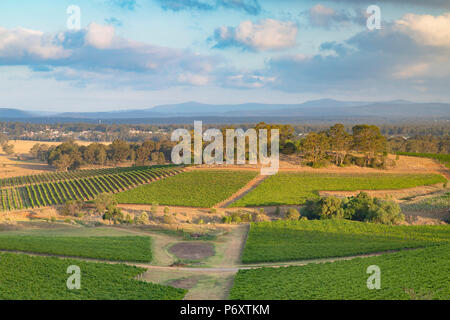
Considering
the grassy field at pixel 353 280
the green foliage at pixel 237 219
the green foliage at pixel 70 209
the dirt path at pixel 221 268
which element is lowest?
the green foliage at pixel 70 209

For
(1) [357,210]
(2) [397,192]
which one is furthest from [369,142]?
(1) [357,210]

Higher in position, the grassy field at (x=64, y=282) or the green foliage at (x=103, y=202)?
the grassy field at (x=64, y=282)

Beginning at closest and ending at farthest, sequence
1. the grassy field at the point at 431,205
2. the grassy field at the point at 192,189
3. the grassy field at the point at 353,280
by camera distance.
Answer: the grassy field at the point at 353,280
the grassy field at the point at 431,205
the grassy field at the point at 192,189

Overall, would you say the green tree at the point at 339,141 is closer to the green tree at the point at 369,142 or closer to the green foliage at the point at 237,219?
the green tree at the point at 369,142

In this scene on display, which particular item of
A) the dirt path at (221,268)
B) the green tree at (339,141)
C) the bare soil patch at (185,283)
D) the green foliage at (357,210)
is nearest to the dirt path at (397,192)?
the green foliage at (357,210)

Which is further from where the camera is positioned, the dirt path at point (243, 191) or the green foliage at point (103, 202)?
the dirt path at point (243, 191)

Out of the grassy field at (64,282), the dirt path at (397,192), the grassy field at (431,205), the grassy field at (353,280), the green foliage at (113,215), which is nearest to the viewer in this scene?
the grassy field at (353,280)
